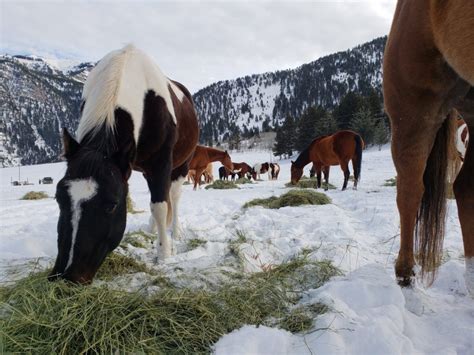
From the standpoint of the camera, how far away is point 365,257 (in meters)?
2.91

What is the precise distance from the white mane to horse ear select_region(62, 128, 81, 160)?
17cm

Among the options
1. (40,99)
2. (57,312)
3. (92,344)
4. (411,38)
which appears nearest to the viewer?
(92,344)

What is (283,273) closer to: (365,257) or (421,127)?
(365,257)

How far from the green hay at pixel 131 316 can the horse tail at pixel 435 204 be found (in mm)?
904

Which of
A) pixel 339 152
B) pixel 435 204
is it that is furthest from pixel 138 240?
pixel 339 152

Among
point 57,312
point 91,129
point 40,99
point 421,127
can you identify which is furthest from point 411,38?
point 40,99

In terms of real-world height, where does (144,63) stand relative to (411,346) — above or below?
above

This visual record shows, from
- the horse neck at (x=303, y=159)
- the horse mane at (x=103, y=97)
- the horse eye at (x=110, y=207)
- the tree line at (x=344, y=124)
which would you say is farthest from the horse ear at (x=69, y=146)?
the tree line at (x=344, y=124)

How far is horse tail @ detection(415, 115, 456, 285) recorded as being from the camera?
2141mm

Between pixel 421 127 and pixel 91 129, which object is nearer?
pixel 421 127

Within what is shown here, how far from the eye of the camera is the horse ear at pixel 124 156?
2.33m

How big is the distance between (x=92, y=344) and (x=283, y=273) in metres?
1.37

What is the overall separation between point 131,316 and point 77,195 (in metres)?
0.89

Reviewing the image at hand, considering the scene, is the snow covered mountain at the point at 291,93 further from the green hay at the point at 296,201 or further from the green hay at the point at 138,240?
the green hay at the point at 138,240
